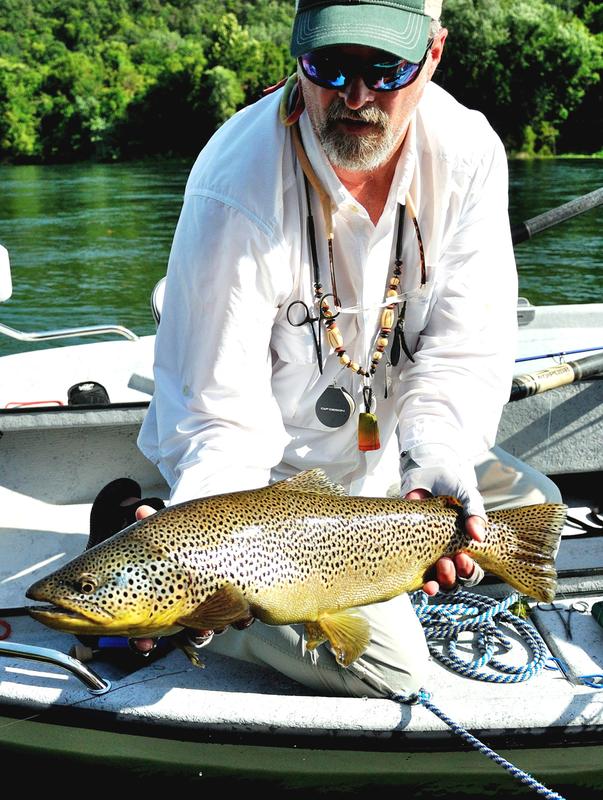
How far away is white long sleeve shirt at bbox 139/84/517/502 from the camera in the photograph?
9.59 feet

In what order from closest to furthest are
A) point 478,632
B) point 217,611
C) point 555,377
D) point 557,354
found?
point 217,611 < point 478,632 < point 555,377 < point 557,354

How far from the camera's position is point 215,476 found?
278 cm

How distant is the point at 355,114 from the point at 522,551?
1311 mm

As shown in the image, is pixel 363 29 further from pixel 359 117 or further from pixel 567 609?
pixel 567 609

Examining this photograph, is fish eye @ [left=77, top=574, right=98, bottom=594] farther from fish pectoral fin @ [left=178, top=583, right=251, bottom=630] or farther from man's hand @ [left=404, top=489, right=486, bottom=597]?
man's hand @ [left=404, top=489, right=486, bottom=597]

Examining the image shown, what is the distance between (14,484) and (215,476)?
2.13m

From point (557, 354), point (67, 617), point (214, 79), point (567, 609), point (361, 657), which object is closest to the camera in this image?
point (67, 617)

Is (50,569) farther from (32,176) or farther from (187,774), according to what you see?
(32,176)

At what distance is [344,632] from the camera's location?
2.53m

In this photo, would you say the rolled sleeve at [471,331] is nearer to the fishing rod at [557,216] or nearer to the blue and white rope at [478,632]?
the blue and white rope at [478,632]

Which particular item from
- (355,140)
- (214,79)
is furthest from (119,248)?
(214,79)

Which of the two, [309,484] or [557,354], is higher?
[309,484]

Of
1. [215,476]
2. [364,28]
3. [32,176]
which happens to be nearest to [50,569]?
[215,476]

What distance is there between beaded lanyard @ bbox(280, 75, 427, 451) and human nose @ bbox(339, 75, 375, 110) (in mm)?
252
